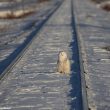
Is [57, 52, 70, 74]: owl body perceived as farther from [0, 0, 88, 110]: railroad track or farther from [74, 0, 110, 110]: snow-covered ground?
[74, 0, 110, 110]: snow-covered ground

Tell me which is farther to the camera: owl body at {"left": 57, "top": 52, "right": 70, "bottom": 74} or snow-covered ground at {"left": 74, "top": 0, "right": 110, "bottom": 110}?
owl body at {"left": 57, "top": 52, "right": 70, "bottom": 74}

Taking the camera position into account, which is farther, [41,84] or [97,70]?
[97,70]

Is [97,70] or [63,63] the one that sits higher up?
[63,63]

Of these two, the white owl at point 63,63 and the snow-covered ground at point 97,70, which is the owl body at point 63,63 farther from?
the snow-covered ground at point 97,70

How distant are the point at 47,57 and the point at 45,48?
214cm

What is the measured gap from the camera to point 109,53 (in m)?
15.2

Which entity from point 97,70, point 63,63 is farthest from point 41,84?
point 97,70

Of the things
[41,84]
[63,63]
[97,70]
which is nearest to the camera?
[41,84]

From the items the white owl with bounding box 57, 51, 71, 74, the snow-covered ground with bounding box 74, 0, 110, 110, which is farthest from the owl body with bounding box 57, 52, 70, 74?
the snow-covered ground with bounding box 74, 0, 110, 110

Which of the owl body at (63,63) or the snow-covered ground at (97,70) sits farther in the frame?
the owl body at (63,63)

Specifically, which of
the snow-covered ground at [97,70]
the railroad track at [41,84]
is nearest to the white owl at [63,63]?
the railroad track at [41,84]

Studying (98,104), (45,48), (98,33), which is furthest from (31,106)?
(98,33)

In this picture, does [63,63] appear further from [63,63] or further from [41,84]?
[41,84]

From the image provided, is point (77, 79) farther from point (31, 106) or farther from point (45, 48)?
point (45, 48)
